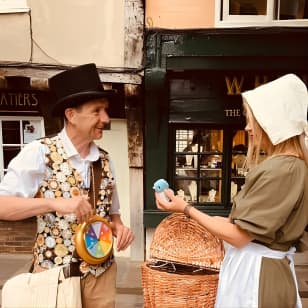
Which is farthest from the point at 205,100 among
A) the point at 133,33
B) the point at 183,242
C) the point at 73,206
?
the point at 73,206

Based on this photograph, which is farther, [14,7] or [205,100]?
[205,100]

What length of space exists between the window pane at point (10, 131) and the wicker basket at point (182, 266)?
4.00m

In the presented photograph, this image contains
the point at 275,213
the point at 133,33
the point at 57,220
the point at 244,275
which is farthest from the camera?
the point at 133,33

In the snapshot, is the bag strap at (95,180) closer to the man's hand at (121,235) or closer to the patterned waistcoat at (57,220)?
the patterned waistcoat at (57,220)

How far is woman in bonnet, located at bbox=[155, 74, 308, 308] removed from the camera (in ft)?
5.36

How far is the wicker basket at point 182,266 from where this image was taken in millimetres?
2057

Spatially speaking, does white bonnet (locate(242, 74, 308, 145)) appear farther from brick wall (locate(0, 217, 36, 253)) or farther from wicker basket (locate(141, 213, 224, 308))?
brick wall (locate(0, 217, 36, 253))

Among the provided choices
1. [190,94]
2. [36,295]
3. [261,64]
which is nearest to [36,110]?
[190,94]

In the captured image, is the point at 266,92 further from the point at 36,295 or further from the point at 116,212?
the point at 36,295

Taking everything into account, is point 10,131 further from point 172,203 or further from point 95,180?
point 172,203

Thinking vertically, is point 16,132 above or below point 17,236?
above

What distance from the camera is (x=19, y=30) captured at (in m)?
5.11

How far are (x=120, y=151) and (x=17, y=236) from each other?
1859mm

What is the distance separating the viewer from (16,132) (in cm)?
572
